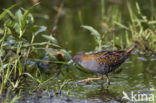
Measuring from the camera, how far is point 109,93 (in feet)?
18.6

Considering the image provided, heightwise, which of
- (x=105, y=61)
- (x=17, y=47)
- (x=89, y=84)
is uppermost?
(x=17, y=47)

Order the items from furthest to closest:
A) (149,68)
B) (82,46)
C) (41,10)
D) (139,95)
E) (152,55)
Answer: (41,10) < (82,46) < (152,55) < (149,68) < (139,95)

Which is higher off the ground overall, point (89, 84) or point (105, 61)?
point (105, 61)

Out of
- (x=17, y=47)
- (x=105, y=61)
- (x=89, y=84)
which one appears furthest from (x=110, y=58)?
(x=17, y=47)

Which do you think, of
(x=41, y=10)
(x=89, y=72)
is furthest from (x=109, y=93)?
(x=41, y=10)

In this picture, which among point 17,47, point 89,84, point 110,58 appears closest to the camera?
point 17,47

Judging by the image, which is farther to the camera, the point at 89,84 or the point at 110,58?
the point at 110,58

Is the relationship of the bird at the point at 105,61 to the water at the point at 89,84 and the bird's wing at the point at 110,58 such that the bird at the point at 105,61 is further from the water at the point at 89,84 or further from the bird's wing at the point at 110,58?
the water at the point at 89,84

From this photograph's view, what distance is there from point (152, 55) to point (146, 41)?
397 mm

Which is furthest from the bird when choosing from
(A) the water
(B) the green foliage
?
(B) the green foliage

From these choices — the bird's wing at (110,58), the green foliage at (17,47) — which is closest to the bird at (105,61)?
the bird's wing at (110,58)

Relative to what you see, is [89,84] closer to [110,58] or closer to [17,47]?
[110,58]

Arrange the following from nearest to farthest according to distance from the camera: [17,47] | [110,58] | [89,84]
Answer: [17,47] → [89,84] → [110,58]

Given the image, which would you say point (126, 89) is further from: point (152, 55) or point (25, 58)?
point (152, 55)
